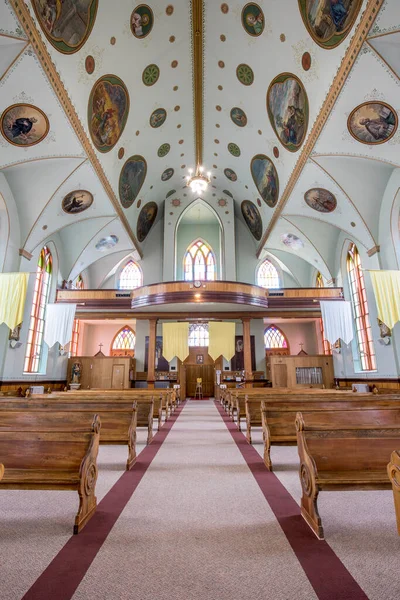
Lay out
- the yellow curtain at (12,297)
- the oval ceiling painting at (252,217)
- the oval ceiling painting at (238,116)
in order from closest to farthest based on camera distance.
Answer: the yellow curtain at (12,297) → the oval ceiling painting at (238,116) → the oval ceiling painting at (252,217)

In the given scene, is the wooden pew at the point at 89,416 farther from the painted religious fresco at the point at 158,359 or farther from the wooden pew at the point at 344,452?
the painted religious fresco at the point at 158,359

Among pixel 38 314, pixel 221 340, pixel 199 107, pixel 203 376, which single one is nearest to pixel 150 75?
pixel 199 107

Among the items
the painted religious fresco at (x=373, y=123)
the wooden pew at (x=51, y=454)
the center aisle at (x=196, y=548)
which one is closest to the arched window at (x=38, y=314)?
the wooden pew at (x=51, y=454)

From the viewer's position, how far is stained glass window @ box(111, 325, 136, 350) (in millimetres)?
22000

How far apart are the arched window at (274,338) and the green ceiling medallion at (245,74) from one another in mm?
14713

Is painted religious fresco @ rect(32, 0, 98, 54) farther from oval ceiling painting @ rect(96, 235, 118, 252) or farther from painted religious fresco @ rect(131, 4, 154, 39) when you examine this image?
oval ceiling painting @ rect(96, 235, 118, 252)

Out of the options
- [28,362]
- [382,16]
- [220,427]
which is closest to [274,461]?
[220,427]

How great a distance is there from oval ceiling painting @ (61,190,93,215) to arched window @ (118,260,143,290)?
8.39 metres

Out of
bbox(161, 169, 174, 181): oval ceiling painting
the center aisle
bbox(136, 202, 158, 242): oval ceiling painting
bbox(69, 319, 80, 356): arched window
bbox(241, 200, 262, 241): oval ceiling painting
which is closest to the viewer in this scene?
the center aisle

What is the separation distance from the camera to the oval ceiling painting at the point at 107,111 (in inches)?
347

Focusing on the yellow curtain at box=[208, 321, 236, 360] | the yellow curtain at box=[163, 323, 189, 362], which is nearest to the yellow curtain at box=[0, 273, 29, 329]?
the yellow curtain at box=[163, 323, 189, 362]

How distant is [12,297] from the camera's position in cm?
967

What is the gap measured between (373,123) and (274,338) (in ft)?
50.4

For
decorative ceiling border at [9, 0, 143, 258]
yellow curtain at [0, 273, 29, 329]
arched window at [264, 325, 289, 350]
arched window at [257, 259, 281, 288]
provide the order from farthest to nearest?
arched window at [264, 325, 289, 350] → arched window at [257, 259, 281, 288] → yellow curtain at [0, 273, 29, 329] → decorative ceiling border at [9, 0, 143, 258]
